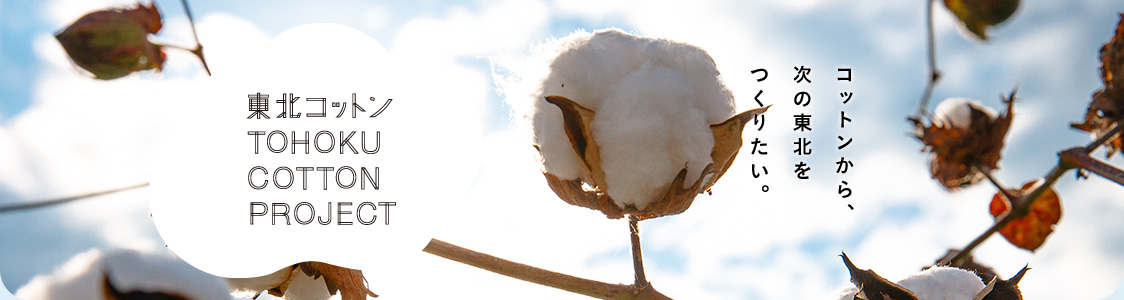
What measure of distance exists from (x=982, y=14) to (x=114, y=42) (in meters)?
1.03

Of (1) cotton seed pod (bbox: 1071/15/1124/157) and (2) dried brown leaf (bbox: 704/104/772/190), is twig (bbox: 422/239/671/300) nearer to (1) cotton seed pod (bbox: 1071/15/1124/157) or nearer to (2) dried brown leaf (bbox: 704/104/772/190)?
(2) dried brown leaf (bbox: 704/104/772/190)

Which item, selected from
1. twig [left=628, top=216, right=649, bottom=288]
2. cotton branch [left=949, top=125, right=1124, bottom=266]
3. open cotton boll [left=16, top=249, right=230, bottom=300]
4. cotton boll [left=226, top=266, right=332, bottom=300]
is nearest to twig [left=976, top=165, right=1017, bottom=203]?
cotton branch [left=949, top=125, right=1124, bottom=266]

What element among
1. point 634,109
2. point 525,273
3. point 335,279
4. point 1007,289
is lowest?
point 1007,289

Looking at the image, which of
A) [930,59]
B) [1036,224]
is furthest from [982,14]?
[1036,224]

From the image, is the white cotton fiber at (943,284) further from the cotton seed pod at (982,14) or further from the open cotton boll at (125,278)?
the open cotton boll at (125,278)

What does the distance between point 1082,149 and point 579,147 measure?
0.68 m

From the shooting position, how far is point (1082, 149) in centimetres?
81

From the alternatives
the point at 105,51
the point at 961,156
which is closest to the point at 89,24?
the point at 105,51

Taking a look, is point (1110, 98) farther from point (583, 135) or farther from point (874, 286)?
point (583, 135)

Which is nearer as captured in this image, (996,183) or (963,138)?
(996,183)

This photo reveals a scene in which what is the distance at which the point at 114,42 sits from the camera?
3.44ft

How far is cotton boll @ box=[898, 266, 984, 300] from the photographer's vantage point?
4.28 feet

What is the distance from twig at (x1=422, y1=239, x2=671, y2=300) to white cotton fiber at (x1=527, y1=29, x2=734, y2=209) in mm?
167

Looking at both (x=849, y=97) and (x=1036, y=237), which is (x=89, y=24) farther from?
(x=849, y=97)
